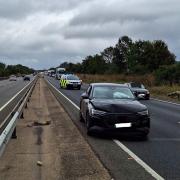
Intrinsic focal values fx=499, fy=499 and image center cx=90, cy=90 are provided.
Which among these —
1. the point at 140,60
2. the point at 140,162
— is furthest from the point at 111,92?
the point at 140,60

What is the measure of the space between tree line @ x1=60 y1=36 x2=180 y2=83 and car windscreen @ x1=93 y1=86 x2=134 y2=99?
4328 cm

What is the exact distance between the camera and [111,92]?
1483 cm

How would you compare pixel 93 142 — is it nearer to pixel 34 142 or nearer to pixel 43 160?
pixel 34 142

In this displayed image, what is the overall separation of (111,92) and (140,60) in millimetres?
77979

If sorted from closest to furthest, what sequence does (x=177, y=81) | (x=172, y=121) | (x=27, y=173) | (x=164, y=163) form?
(x=27, y=173), (x=164, y=163), (x=172, y=121), (x=177, y=81)

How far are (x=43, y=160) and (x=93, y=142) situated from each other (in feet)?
9.19

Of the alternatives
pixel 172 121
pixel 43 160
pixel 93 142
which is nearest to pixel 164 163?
pixel 43 160

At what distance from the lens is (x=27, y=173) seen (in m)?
8.65

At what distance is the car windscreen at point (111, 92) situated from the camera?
1459 centimetres

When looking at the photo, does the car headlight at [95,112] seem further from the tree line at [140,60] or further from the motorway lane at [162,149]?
the tree line at [140,60]

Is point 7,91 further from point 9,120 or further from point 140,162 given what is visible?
point 140,162

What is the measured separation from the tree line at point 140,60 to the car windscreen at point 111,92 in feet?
142

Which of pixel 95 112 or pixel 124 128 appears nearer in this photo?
pixel 124 128

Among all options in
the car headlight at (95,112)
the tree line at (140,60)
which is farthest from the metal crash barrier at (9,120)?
the tree line at (140,60)
